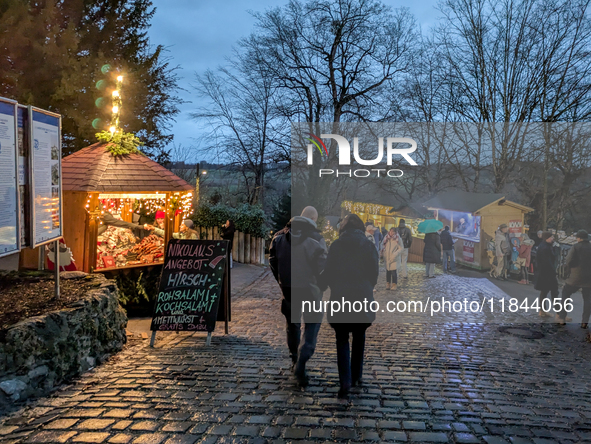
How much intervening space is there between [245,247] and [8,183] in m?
13.5

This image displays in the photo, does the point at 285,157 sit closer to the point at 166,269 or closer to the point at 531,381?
the point at 166,269

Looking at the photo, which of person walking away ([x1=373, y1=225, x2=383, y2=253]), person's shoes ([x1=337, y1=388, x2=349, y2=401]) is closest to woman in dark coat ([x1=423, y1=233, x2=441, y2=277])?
person walking away ([x1=373, y1=225, x2=383, y2=253])

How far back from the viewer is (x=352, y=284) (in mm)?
4883

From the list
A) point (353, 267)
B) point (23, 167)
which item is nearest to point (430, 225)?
point (353, 267)

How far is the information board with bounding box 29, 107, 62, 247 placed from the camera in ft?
17.8

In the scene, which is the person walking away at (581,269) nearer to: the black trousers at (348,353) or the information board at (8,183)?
the black trousers at (348,353)

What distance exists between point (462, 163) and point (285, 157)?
51.1 ft

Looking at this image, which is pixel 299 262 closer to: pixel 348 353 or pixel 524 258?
pixel 348 353

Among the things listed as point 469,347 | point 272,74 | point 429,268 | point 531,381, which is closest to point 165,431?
point 531,381

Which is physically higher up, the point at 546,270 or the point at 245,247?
the point at 546,270

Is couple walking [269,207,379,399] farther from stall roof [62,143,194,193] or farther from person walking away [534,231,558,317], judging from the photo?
person walking away [534,231,558,317]

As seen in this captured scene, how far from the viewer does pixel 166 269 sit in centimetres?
736

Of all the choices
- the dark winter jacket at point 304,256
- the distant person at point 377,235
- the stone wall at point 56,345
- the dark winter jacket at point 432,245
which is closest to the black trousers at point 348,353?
the dark winter jacket at point 304,256

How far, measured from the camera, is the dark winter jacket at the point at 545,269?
943 cm
